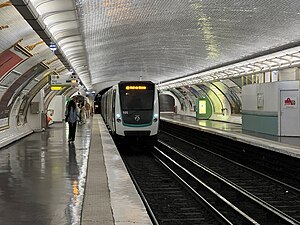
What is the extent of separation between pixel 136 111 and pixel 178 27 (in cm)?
479

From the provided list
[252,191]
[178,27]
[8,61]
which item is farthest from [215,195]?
[8,61]

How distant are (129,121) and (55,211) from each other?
41.3 ft

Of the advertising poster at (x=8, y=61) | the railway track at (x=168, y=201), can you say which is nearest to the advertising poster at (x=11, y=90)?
the advertising poster at (x=8, y=61)

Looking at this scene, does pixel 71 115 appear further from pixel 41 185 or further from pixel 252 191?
pixel 41 185

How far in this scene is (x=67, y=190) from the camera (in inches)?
327

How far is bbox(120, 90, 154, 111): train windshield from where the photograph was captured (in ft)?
63.4

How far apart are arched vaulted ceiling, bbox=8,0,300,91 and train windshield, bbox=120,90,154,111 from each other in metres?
1.95

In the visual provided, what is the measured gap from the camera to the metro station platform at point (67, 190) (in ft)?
20.6

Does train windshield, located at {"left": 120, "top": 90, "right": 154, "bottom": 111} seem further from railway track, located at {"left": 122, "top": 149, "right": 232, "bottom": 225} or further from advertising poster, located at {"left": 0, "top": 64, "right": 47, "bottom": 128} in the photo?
advertising poster, located at {"left": 0, "top": 64, "right": 47, "bottom": 128}

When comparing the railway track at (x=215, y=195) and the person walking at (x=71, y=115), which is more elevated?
the person walking at (x=71, y=115)

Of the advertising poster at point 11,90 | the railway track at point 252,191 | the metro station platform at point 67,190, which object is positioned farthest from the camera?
the advertising poster at point 11,90

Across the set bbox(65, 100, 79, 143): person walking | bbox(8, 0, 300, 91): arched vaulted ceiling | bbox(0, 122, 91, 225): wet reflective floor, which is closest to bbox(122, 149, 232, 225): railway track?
bbox(0, 122, 91, 225): wet reflective floor

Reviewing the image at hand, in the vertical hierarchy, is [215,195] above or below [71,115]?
below

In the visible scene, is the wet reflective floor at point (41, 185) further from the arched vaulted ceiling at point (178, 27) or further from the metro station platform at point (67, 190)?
the arched vaulted ceiling at point (178, 27)
